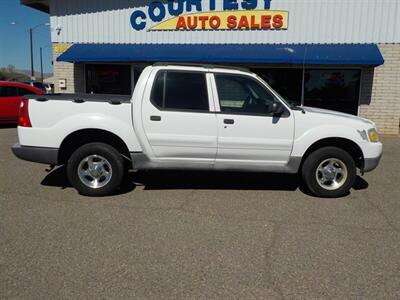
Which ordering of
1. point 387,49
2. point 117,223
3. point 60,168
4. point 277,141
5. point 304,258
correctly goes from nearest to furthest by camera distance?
point 304,258 < point 117,223 < point 277,141 < point 60,168 < point 387,49

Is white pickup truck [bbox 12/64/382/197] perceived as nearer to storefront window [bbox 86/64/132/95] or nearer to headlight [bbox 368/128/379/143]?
headlight [bbox 368/128/379/143]

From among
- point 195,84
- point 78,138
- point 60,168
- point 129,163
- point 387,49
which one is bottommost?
point 60,168

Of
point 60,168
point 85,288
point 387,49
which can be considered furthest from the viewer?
point 387,49

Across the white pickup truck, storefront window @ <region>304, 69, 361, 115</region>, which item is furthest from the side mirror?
storefront window @ <region>304, 69, 361, 115</region>

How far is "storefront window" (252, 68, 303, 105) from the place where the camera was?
Result: 1247 centimetres

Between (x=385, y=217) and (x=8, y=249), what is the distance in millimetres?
4358

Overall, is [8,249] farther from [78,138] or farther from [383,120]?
[383,120]

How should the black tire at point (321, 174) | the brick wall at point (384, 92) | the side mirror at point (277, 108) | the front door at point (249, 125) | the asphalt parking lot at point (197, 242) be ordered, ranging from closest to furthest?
the asphalt parking lot at point (197, 242)
the side mirror at point (277, 108)
the front door at point (249, 125)
the black tire at point (321, 174)
the brick wall at point (384, 92)

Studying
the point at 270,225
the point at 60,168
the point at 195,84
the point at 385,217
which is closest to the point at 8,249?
the point at 270,225

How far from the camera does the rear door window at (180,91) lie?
5457 millimetres

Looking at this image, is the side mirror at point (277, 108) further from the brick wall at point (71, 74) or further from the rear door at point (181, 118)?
the brick wall at point (71, 74)

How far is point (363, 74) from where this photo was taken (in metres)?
12.0

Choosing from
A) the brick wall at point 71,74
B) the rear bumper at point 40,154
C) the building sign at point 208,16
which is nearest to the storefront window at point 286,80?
the building sign at point 208,16

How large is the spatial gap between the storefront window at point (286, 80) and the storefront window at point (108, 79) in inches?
178
